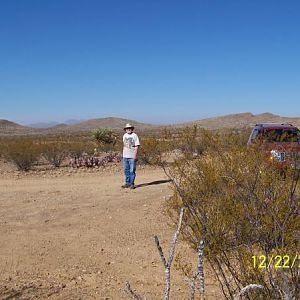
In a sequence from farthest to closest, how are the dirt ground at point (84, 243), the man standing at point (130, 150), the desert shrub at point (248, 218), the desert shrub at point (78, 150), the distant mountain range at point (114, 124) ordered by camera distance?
1. the distant mountain range at point (114, 124)
2. the desert shrub at point (78, 150)
3. the man standing at point (130, 150)
4. the dirt ground at point (84, 243)
5. the desert shrub at point (248, 218)

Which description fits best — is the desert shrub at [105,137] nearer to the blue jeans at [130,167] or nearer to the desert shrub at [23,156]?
the desert shrub at [23,156]

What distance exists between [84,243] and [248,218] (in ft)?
12.7

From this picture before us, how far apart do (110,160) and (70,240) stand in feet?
39.3

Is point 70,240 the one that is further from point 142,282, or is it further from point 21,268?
point 142,282

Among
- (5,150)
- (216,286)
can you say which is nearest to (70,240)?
(216,286)

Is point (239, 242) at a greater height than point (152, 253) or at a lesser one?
greater

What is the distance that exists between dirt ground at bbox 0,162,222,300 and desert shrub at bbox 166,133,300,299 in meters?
1.16

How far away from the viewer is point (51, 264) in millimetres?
6523

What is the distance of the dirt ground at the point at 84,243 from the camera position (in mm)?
5730

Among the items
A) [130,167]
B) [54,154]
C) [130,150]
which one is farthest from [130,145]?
[54,154]

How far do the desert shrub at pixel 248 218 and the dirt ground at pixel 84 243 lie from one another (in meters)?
1.16

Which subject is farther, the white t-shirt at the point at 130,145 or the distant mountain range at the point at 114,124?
the distant mountain range at the point at 114,124
